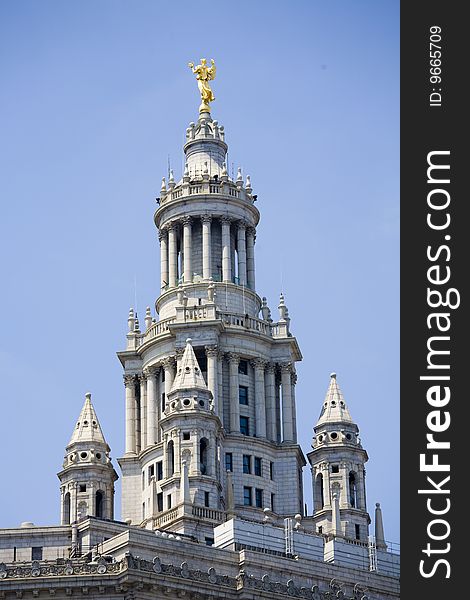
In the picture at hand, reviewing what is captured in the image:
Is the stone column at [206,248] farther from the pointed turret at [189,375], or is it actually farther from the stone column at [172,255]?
the pointed turret at [189,375]

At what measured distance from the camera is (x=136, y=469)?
16725cm

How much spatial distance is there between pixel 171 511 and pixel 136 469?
17392 mm

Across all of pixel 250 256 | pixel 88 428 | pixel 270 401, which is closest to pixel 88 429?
pixel 88 428

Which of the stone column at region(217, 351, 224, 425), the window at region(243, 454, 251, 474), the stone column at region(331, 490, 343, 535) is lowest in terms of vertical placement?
the stone column at region(331, 490, 343, 535)

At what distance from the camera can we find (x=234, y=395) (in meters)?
A: 167

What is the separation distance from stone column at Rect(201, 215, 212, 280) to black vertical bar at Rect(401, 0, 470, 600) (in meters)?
91.6

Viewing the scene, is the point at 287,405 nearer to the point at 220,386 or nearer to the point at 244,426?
the point at 244,426

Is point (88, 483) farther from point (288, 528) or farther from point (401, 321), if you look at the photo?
point (401, 321)

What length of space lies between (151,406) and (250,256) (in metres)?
19.1

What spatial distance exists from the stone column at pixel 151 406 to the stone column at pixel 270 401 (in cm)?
1025

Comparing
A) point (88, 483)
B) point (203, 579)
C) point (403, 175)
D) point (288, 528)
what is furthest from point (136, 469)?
point (403, 175)

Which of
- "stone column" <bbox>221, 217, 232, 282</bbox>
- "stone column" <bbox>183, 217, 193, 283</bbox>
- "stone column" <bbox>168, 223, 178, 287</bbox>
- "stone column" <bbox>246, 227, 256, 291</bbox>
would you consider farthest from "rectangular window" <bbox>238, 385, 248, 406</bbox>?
"stone column" <bbox>168, 223, 178, 287</bbox>

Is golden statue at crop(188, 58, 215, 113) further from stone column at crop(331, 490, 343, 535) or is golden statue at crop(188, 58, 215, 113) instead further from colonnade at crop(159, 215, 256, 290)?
stone column at crop(331, 490, 343, 535)

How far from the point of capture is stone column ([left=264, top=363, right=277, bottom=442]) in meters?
169
